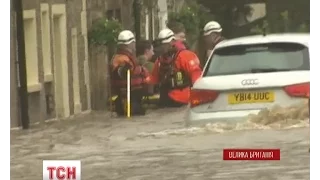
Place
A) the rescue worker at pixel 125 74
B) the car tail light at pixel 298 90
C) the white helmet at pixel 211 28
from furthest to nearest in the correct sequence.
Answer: the rescue worker at pixel 125 74, the white helmet at pixel 211 28, the car tail light at pixel 298 90

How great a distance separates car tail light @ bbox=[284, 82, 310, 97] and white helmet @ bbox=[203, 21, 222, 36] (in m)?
0.50

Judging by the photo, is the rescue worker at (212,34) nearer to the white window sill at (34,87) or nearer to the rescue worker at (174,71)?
the rescue worker at (174,71)

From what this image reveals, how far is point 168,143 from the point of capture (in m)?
14.5

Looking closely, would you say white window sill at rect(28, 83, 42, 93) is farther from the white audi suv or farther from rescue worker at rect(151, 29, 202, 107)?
the white audi suv

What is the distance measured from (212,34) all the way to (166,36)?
0.26m

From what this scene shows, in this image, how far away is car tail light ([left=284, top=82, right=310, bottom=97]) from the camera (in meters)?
14.3

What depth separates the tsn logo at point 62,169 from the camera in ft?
47.7

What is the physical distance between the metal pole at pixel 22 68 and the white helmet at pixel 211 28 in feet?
3.35

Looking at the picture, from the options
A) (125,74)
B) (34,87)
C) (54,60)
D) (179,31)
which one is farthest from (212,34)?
(34,87)

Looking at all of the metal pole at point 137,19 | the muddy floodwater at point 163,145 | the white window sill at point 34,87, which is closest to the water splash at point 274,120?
the muddy floodwater at point 163,145

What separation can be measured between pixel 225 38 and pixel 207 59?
0.51 feet

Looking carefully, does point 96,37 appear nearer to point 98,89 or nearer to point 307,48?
point 98,89

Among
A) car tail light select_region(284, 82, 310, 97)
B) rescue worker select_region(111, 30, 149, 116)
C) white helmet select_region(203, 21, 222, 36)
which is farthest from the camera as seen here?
rescue worker select_region(111, 30, 149, 116)

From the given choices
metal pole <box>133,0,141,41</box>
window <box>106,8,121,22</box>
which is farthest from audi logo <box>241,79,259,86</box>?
window <box>106,8,121,22</box>
